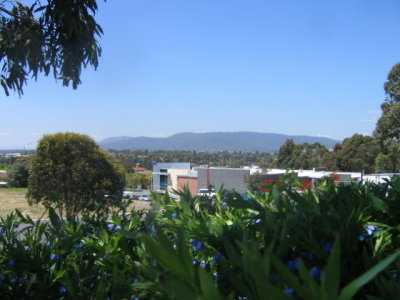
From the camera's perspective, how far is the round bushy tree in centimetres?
1652

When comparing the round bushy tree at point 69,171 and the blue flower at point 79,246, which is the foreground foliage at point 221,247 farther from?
the round bushy tree at point 69,171

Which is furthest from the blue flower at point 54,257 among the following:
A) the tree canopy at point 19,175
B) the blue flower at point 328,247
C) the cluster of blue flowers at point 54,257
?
the tree canopy at point 19,175

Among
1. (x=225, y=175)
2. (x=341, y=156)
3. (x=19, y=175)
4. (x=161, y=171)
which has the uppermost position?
(x=341, y=156)

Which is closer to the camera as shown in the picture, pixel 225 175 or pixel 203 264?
pixel 203 264

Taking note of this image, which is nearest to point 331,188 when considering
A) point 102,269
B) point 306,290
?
point 102,269

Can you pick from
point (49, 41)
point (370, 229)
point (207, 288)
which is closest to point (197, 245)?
point (370, 229)

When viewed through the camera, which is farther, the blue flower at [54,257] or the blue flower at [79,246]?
the blue flower at [79,246]

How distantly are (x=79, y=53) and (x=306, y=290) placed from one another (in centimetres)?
348

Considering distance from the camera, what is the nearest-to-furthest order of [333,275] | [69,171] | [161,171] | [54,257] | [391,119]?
[333,275] < [54,257] < [69,171] < [391,119] < [161,171]

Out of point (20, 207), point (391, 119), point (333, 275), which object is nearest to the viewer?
point (333, 275)

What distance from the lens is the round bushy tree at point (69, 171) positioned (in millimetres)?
16516

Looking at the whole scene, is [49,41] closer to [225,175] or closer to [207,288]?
[207,288]

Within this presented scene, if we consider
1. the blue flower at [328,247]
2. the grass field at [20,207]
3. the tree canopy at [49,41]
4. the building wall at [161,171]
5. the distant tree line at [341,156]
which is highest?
the tree canopy at [49,41]

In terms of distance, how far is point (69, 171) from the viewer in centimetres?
1653
